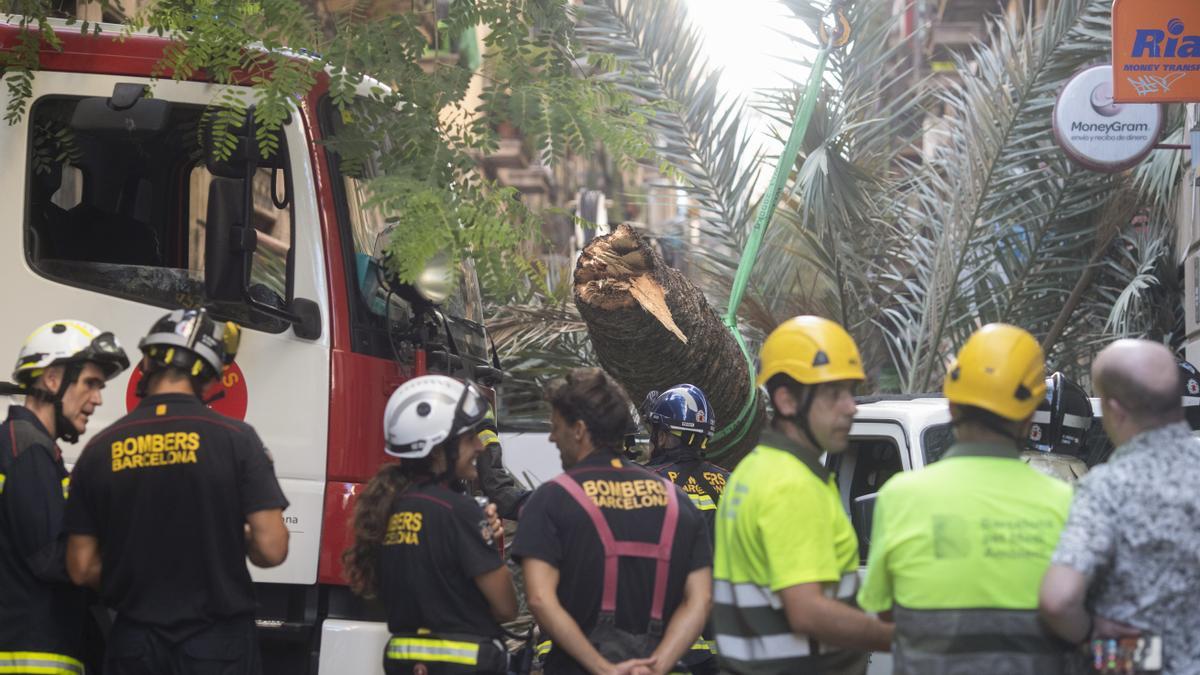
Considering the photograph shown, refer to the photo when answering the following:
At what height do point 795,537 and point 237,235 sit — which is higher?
point 237,235

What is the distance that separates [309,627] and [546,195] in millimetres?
26072

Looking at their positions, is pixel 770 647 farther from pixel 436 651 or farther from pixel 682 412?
pixel 682 412

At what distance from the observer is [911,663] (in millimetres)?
3535

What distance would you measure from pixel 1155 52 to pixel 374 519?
6.06 m

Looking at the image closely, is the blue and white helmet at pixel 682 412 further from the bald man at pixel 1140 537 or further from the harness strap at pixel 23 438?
the bald man at pixel 1140 537

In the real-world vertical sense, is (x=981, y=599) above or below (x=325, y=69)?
below

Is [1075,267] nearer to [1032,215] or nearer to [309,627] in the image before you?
[1032,215]

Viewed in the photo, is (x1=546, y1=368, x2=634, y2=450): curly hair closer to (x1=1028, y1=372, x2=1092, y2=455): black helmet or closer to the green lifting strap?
(x1=1028, y1=372, x2=1092, y2=455): black helmet

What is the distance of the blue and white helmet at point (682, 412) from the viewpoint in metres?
6.57

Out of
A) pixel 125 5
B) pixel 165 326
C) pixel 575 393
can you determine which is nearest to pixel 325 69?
pixel 165 326

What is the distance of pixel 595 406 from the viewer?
458 centimetres

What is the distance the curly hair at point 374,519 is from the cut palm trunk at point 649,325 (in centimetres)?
210

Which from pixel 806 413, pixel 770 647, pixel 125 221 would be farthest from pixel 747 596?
pixel 125 221

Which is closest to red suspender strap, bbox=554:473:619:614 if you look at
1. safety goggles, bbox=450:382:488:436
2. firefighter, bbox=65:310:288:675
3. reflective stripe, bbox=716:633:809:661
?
safety goggles, bbox=450:382:488:436
